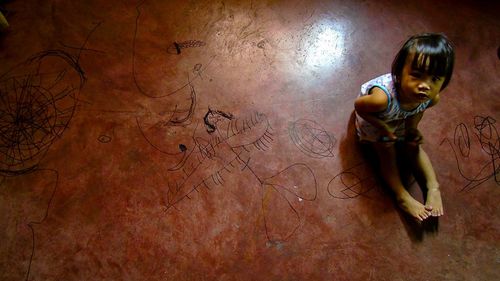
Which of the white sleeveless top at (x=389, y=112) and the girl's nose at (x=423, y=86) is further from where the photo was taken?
the white sleeveless top at (x=389, y=112)

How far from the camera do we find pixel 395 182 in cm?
148

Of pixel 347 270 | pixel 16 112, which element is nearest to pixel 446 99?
pixel 347 270

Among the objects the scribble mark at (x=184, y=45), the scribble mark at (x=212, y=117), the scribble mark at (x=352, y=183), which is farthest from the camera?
the scribble mark at (x=184, y=45)

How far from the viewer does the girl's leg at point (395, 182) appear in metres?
1.43

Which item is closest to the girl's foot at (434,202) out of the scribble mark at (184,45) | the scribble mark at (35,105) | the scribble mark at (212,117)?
the scribble mark at (212,117)

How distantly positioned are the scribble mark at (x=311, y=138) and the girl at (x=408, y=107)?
0.16 meters

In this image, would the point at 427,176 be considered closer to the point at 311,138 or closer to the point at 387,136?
the point at 387,136

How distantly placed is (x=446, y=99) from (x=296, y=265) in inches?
47.5

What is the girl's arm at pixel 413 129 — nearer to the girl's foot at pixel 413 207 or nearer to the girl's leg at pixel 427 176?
the girl's leg at pixel 427 176

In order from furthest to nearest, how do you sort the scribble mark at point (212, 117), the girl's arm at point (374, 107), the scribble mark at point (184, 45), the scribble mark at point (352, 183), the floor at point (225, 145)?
1. the scribble mark at point (184, 45)
2. the scribble mark at point (212, 117)
3. the scribble mark at point (352, 183)
4. the floor at point (225, 145)
5. the girl's arm at point (374, 107)

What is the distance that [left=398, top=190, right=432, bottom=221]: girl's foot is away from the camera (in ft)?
4.65

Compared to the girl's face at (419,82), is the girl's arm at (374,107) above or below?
below

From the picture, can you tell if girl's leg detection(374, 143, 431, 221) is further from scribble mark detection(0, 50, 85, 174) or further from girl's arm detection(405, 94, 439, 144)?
scribble mark detection(0, 50, 85, 174)

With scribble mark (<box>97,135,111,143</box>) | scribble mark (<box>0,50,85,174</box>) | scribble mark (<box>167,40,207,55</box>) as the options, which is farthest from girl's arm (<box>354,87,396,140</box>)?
scribble mark (<box>0,50,85,174</box>)
